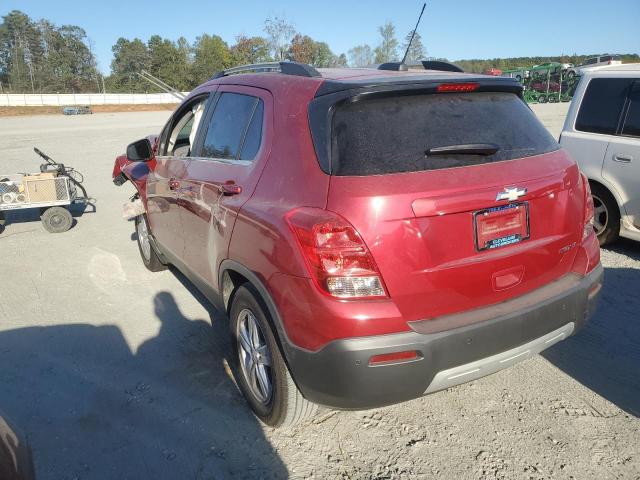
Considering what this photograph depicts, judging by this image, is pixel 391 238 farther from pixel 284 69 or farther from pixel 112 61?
pixel 112 61

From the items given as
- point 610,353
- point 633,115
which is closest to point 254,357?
point 610,353

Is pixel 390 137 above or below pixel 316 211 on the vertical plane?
above

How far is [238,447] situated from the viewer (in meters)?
2.64

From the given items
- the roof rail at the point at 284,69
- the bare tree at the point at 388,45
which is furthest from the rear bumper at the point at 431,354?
the bare tree at the point at 388,45

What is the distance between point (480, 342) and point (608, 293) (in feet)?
8.93

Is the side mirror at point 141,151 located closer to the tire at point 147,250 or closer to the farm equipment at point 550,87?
the tire at point 147,250

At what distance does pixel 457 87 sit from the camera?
8.21ft

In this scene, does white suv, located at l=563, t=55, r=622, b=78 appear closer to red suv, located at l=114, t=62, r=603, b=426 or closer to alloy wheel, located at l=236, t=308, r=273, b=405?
red suv, located at l=114, t=62, r=603, b=426

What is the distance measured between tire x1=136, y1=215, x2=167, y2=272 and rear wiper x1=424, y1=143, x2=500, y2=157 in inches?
136

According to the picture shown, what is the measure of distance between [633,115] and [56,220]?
23.4 feet

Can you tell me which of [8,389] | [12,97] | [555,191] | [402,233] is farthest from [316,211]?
[12,97]

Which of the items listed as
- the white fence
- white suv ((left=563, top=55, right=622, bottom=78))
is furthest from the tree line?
white suv ((left=563, top=55, right=622, bottom=78))

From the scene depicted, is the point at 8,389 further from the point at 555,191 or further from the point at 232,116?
the point at 555,191

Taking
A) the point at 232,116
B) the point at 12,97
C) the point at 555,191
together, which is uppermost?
the point at 232,116
